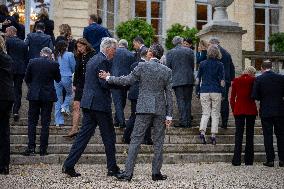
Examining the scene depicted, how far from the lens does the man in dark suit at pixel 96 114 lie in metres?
8.19

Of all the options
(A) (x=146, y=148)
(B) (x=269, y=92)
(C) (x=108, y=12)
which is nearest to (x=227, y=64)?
(B) (x=269, y=92)

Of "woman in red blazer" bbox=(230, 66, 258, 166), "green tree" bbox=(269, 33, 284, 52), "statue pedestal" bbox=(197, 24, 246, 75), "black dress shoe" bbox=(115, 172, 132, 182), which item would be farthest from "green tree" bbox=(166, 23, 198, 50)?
"black dress shoe" bbox=(115, 172, 132, 182)

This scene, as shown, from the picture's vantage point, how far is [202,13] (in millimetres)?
25453

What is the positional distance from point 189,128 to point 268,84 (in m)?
2.00

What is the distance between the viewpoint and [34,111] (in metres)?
9.91

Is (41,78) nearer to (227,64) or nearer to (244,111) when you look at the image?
(244,111)

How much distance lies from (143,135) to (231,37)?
25.9 ft

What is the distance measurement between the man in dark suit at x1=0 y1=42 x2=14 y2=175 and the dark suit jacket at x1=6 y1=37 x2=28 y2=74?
8.93ft

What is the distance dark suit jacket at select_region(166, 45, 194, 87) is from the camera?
465 inches

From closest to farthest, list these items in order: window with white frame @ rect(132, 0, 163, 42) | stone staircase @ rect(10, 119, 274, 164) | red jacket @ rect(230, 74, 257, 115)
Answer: stone staircase @ rect(10, 119, 274, 164) → red jacket @ rect(230, 74, 257, 115) → window with white frame @ rect(132, 0, 163, 42)

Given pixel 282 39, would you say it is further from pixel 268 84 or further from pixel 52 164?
pixel 52 164

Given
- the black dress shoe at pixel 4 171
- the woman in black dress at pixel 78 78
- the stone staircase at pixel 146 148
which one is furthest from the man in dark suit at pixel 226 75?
the black dress shoe at pixel 4 171

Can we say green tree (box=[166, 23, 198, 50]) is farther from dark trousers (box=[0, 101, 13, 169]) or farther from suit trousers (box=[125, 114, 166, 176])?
suit trousers (box=[125, 114, 166, 176])

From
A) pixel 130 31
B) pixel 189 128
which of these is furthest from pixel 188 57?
pixel 130 31
